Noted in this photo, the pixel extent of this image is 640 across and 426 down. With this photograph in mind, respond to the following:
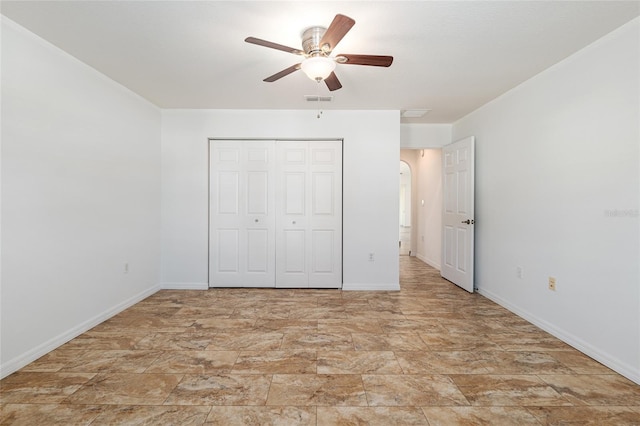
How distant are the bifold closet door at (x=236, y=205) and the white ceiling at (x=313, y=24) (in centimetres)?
97

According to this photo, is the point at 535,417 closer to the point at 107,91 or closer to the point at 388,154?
the point at 388,154

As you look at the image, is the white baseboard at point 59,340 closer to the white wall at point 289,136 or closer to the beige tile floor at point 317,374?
the beige tile floor at point 317,374

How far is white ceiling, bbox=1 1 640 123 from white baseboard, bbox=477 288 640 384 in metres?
2.44

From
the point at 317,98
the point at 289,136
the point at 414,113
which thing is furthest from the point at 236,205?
the point at 414,113

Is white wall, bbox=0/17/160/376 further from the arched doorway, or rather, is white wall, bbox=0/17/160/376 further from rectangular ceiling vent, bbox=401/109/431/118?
the arched doorway

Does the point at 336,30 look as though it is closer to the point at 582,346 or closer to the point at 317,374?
the point at 317,374

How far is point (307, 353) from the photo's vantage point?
240cm

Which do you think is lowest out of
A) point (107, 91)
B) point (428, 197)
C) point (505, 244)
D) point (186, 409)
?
point (186, 409)

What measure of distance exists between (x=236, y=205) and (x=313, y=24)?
2707 millimetres

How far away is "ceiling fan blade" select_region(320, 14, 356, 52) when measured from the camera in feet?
5.38

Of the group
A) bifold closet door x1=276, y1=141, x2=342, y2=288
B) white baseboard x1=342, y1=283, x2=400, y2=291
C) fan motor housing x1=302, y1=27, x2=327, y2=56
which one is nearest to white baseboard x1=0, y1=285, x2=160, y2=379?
bifold closet door x1=276, y1=141, x2=342, y2=288

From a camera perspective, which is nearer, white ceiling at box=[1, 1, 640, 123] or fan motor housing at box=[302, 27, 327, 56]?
white ceiling at box=[1, 1, 640, 123]

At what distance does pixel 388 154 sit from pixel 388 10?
2.30m

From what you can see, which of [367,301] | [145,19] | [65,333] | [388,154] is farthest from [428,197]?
[65,333]
